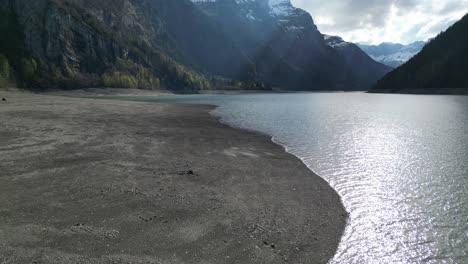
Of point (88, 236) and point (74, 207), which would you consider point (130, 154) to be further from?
point (88, 236)

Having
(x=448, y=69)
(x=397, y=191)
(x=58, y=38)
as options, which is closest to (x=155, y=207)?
(x=397, y=191)

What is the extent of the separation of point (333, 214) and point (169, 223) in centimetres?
646

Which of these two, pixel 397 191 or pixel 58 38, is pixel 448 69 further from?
pixel 58 38

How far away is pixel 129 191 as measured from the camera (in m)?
12.1

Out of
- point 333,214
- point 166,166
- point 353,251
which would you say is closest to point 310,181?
point 333,214

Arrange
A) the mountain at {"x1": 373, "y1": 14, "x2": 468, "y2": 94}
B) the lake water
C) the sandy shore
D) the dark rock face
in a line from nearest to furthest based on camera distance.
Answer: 1. the sandy shore
2. the lake water
3. the dark rock face
4. the mountain at {"x1": 373, "y1": 14, "x2": 468, "y2": 94}

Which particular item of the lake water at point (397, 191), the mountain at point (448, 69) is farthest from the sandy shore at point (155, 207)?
the mountain at point (448, 69)

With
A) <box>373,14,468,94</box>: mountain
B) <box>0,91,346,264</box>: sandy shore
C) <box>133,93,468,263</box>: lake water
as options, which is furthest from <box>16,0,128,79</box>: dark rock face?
<box>373,14,468,94</box>: mountain

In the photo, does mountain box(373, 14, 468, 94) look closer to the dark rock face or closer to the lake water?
the lake water

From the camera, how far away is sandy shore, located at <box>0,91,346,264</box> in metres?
8.20

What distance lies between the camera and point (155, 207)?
10945 millimetres

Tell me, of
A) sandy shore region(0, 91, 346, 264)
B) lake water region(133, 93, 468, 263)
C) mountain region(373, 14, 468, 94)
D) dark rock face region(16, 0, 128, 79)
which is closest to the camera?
sandy shore region(0, 91, 346, 264)

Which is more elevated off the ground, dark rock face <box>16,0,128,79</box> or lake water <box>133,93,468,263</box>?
dark rock face <box>16,0,128,79</box>

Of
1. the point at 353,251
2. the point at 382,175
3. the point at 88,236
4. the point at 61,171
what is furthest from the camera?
the point at 382,175
